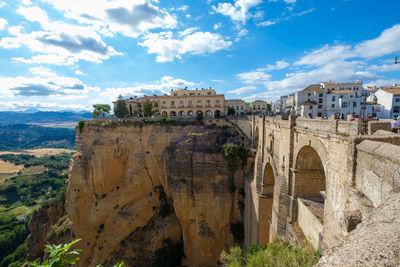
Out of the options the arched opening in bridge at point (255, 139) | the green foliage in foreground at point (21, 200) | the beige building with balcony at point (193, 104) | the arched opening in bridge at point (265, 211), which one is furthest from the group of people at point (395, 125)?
the green foliage in foreground at point (21, 200)

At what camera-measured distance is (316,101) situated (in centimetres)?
3838

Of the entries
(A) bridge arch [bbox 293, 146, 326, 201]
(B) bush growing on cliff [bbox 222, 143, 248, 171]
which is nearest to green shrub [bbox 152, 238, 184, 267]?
(B) bush growing on cliff [bbox 222, 143, 248, 171]

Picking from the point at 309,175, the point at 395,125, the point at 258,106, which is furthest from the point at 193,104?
the point at 395,125

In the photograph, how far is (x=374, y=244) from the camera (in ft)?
8.91

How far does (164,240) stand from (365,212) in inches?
1004

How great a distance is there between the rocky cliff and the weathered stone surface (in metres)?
20.7

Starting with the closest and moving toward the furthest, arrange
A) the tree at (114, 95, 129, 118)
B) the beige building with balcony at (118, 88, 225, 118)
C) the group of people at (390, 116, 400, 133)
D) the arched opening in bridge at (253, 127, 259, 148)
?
the group of people at (390, 116, 400, 133) < the arched opening in bridge at (253, 127, 259, 148) < the tree at (114, 95, 129, 118) < the beige building with balcony at (118, 88, 225, 118)

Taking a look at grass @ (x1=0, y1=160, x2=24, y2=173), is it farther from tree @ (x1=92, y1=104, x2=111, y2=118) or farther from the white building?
the white building

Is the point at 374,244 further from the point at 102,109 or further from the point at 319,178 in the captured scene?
the point at 102,109

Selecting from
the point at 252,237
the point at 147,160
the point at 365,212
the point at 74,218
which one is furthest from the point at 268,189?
the point at 74,218

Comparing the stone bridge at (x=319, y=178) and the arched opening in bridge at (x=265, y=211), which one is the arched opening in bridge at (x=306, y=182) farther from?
the arched opening in bridge at (x=265, y=211)

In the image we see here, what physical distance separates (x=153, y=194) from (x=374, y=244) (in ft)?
94.0

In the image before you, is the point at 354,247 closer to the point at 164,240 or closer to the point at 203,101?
the point at 164,240

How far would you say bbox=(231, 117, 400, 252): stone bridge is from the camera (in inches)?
218
